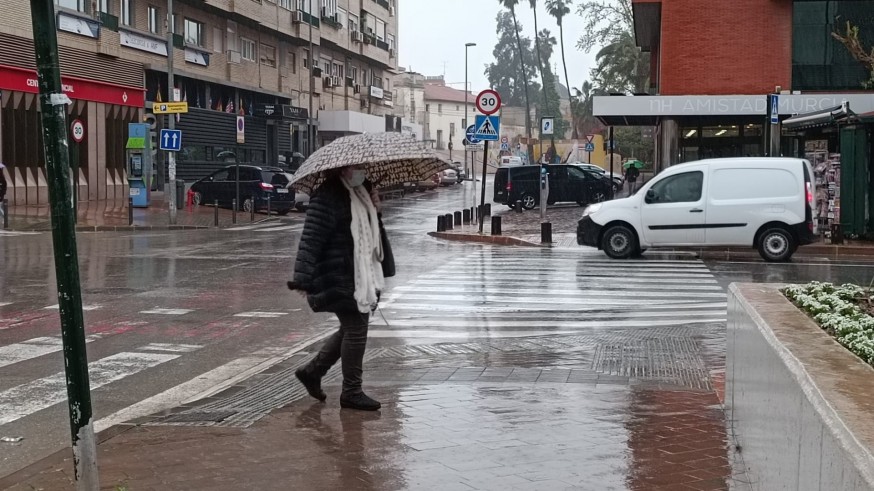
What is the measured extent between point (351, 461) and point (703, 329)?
243 inches

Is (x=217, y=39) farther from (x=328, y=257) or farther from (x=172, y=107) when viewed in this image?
(x=328, y=257)

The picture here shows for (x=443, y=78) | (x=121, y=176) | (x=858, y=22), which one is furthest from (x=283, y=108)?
(x=443, y=78)

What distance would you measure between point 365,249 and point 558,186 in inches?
1325

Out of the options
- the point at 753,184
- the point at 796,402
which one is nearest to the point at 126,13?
the point at 753,184

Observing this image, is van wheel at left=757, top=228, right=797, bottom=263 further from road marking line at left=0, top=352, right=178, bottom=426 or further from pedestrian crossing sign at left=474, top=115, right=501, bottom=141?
road marking line at left=0, top=352, right=178, bottom=426

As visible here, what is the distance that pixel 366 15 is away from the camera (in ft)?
233

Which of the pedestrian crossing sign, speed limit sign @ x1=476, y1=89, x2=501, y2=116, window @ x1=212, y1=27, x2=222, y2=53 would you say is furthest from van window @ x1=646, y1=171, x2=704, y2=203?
window @ x1=212, y1=27, x2=222, y2=53

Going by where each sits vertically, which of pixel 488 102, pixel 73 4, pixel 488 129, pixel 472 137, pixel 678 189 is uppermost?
pixel 73 4

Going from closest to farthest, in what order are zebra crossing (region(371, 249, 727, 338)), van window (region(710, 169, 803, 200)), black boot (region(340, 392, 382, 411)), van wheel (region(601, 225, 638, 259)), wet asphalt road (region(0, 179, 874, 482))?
black boot (region(340, 392, 382, 411)), wet asphalt road (region(0, 179, 874, 482)), zebra crossing (region(371, 249, 727, 338)), van window (region(710, 169, 803, 200)), van wheel (region(601, 225, 638, 259))

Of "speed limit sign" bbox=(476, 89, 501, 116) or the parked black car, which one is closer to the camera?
"speed limit sign" bbox=(476, 89, 501, 116)

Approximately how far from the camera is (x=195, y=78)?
45.8 meters

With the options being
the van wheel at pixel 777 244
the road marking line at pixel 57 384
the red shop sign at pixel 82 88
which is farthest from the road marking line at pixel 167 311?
the red shop sign at pixel 82 88

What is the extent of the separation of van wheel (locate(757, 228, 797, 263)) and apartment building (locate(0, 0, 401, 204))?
2319 cm

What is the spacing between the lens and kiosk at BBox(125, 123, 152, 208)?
3591cm
